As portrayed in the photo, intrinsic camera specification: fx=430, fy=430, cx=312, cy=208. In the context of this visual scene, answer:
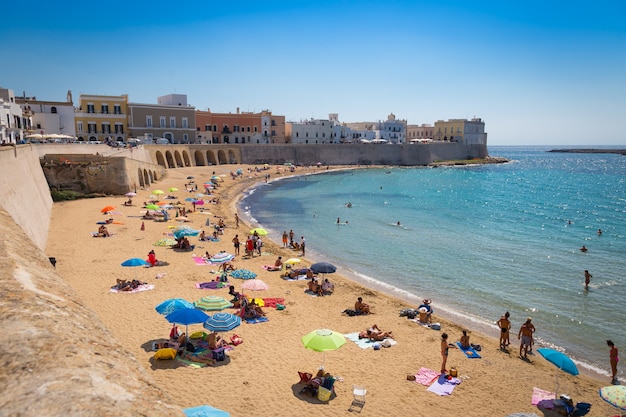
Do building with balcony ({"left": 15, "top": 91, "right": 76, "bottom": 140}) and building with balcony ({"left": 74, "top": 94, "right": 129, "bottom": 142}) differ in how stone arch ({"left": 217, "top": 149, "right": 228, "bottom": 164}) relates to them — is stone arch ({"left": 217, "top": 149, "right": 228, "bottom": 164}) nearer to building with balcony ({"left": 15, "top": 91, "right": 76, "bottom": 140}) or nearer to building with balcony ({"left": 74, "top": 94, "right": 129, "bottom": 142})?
building with balcony ({"left": 74, "top": 94, "right": 129, "bottom": 142})

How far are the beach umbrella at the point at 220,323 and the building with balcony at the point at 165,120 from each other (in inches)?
1917

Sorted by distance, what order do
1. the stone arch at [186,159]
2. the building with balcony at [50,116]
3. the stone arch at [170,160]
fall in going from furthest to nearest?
the stone arch at [186,159], the stone arch at [170,160], the building with balcony at [50,116]

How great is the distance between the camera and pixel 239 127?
244 ft

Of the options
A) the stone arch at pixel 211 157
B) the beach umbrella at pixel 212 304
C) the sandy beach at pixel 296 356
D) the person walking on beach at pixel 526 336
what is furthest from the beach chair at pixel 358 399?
the stone arch at pixel 211 157

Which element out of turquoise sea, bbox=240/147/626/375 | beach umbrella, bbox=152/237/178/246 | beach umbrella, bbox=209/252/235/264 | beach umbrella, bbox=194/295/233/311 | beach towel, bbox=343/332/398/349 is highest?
beach umbrella, bbox=194/295/233/311

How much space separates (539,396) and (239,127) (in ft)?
226

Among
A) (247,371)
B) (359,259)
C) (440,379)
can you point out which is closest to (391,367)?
(440,379)

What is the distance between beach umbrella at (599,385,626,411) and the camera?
9.09 metres

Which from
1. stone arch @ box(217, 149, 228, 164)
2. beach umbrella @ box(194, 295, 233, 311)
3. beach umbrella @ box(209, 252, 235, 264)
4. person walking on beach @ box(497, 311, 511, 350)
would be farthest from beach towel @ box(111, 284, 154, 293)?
stone arch @ box(217, 149, 228, 164)

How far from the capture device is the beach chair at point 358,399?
9672 mm

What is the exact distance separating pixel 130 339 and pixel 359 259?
46.6ft

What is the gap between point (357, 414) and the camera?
31.0ft

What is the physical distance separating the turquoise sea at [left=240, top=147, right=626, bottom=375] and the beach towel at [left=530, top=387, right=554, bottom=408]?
2860 mm

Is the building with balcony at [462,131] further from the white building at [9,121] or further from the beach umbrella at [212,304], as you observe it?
the beach umbrella at [212,304]
